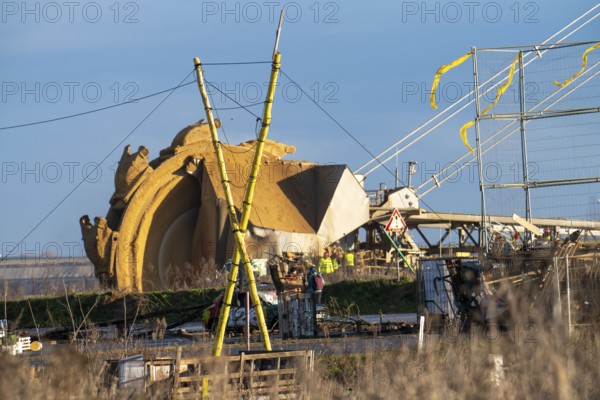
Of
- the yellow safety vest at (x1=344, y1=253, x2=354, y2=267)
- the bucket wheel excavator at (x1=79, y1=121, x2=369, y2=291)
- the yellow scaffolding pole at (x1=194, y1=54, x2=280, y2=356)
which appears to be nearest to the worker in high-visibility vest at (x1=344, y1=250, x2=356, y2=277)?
the yellow safety vest at (x1=344, y1=253, x2=354, y2=267)

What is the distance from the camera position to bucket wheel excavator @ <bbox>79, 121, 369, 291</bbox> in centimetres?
4381

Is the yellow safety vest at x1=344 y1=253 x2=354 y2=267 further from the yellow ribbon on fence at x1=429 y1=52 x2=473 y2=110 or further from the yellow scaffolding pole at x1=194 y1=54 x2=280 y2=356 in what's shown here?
the yellow scaffolding pole at x1=194 y1=54 x2=280 y2=356

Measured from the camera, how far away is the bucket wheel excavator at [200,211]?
43812 millimetres

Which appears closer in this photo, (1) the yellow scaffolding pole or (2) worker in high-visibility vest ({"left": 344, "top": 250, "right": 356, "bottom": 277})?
(1) the yellow scaffolding pole

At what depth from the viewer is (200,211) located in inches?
1810

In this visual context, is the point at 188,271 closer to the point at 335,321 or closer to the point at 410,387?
the point at 335,321

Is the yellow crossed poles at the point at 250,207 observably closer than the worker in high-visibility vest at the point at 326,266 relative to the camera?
Yes

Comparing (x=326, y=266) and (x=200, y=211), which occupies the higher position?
(x=200, y=211)

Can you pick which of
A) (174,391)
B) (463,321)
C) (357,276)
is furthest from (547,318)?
(357,276)

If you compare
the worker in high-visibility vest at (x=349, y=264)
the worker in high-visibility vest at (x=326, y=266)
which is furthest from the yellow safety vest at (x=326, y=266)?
the worker in high-visibility vest at (x=349, y=264)

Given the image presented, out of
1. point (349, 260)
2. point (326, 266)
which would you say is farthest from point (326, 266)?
point (349, 260)

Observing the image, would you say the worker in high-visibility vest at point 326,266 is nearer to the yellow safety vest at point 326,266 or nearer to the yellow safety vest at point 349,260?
the yellow safety vest at point 326,266

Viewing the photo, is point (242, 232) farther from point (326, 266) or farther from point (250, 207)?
point (326, 266)

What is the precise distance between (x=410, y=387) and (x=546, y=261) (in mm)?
11940
